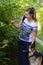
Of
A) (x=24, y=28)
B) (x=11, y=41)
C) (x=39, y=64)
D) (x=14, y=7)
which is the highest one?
(x=14, y=7)

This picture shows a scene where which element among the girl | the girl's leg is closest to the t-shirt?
the girl

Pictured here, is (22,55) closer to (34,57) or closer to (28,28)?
(34,57)

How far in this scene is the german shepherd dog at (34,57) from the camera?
6.18 metres

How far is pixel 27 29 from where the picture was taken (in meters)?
5.98

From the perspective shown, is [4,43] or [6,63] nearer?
[4,43]

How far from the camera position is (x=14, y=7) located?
6.20 metres

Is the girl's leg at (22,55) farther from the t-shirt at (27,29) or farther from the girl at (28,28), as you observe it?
the t-shirt at (27,29)

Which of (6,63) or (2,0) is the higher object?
(2,0)

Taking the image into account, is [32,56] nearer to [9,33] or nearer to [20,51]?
[20,51]

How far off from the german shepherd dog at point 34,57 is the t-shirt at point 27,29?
23 cm

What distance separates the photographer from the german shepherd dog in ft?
20.3

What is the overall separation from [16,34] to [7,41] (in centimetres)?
48

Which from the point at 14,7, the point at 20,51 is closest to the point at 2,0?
the point at 14,7

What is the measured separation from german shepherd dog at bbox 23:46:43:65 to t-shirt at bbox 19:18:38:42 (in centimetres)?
23
